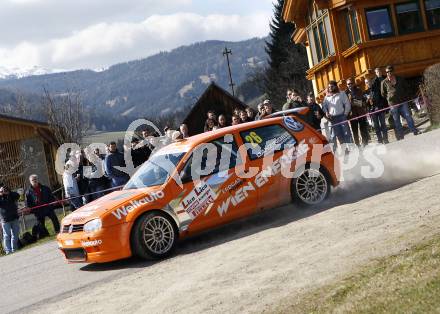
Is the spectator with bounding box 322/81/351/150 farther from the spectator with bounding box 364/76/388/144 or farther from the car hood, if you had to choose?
the car hood

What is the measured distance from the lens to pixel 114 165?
1702 cm

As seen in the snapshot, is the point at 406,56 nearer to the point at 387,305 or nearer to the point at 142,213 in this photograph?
the point at 142,213

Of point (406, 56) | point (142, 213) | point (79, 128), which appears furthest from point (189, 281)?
point (79, 128)

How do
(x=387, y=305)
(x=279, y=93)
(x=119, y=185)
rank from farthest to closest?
(x=279, y=93) < (x=119, y=185) < (x=387, y=305)

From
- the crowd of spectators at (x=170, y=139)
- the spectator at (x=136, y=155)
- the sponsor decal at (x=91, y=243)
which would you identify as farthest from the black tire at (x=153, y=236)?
the spectator at (x=136, y=155)

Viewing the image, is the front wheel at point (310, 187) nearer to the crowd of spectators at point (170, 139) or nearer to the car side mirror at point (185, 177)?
the car side mirror at point (185, 177)

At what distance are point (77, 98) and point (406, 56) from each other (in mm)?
42733

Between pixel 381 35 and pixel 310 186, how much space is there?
16942 millimetres

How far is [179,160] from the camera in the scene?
35.0 feet

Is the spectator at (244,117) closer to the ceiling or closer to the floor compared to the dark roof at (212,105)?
closer to the floor

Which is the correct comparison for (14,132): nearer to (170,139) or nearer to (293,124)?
(170,139)

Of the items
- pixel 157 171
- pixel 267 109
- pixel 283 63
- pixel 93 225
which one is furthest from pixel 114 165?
pixel 283 63

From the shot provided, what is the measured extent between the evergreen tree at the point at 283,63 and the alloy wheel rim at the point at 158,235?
2175 inches

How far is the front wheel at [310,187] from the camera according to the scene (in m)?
11.4
